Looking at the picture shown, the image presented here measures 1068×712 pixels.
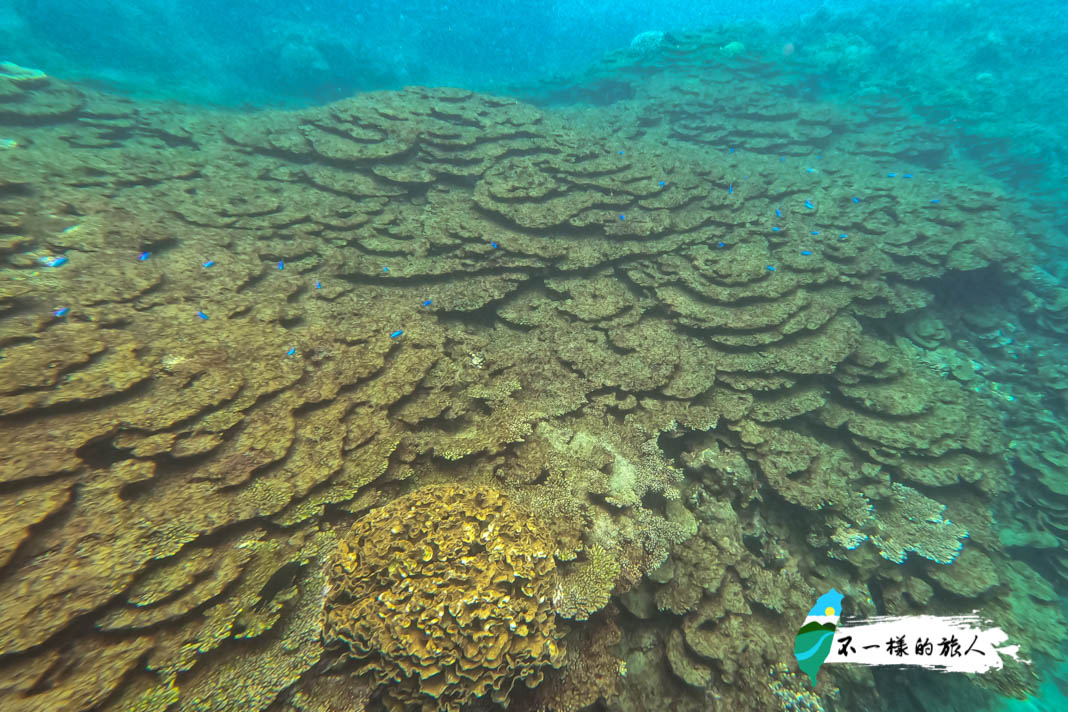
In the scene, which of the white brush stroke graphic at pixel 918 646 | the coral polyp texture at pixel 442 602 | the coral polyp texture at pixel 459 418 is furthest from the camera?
the white brush stroke graphic at pixel 918 646

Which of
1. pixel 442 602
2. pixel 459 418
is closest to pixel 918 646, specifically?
pixel 442 602

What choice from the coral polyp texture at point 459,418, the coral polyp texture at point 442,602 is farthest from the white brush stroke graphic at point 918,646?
the coral polyp texture at point 442,602

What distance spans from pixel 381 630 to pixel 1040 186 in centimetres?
2152

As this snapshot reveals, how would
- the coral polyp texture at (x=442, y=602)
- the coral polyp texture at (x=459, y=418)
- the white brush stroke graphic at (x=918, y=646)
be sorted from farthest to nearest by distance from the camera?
the white brush stroke graphic at (x=918, y=646)
the coral polyp texture at (x=459, y=418)
the coral polyp texture at (x=442, y=602)

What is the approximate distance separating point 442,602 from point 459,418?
99.0 inches

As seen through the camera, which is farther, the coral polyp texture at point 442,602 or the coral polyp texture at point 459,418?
the coral polyp texture at point 459,418

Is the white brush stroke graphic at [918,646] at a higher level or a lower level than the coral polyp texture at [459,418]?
lower

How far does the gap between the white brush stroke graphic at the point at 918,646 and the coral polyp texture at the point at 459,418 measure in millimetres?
592

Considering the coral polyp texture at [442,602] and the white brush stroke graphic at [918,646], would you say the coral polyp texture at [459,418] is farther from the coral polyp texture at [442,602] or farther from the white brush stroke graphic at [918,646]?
the white brush stroke graphic at [918,646]

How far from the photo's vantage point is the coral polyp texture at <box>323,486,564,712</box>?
3.20 m

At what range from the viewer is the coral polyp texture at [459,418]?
133 inches

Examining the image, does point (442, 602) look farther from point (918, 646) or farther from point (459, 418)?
point (918, 646)

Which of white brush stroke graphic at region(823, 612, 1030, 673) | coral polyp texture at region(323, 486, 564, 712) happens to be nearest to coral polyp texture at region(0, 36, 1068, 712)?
coral polyp texture at region(323, 486, 564, 712)

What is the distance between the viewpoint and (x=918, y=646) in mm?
4352
